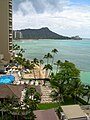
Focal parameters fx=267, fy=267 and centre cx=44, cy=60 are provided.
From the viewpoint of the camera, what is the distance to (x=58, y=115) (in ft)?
82.1

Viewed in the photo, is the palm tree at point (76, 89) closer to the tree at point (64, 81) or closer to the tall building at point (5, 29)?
the tree at point (64, 81)

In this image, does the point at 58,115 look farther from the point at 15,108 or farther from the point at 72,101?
the point at 72,101

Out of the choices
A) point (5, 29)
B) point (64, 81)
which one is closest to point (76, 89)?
point (64, 81)

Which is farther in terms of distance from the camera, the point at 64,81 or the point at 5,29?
the point at 5,29

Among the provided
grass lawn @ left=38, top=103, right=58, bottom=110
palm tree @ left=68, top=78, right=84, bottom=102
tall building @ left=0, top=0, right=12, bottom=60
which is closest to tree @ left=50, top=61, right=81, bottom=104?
palm tree @ left=68, top=78, right=84, bottom=102

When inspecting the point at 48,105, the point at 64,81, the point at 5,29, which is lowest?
the point at 48,105

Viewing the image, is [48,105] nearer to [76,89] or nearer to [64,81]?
[76,89]

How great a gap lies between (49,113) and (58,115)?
3.89 ft

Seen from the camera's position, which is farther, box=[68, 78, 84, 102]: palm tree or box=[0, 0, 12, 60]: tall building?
box=[0, 0, 12, 60]: tall building

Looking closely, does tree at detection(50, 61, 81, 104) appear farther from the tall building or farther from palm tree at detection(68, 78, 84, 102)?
the tall building

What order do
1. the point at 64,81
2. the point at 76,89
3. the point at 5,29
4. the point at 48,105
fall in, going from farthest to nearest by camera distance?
the point at 5,29 < the point at 64,81 < the point at 76,89 < the point at 48,105

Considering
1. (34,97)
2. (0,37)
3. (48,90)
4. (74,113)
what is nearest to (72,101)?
(48,90)

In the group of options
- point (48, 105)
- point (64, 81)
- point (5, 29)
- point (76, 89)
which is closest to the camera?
point (48, 105)

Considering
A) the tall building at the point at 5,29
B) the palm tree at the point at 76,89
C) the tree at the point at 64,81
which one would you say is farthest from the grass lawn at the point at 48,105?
the tall building at the point at 5,29
